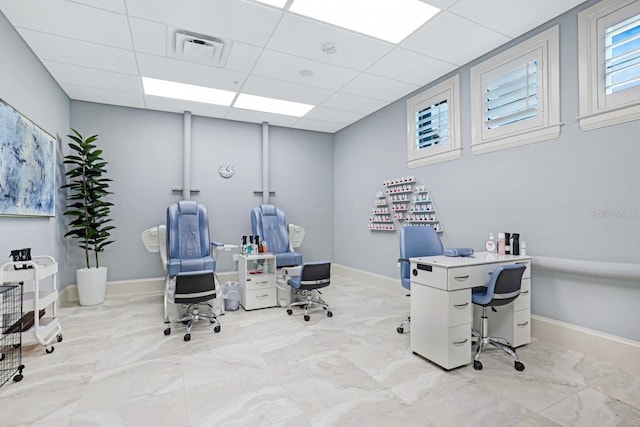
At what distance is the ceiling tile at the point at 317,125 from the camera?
233 inches

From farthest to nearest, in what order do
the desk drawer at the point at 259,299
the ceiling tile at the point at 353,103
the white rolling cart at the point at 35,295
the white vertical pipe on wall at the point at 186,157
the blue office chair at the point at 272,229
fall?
the white vertical pipe on wall at the point at 186,157
the blue office chair at the point at 272,229
the ceiling tile at the point at 353,103
the desk drawer at the point at 259,299
the white rolling cart at the point at 35,295

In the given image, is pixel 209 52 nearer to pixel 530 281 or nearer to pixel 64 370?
pixel 64 370

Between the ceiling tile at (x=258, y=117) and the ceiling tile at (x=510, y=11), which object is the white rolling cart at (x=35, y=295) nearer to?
the ceiling tile at (x=258, y=117)

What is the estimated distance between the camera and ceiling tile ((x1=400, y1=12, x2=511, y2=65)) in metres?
2.97

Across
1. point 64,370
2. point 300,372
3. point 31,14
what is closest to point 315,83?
point 31,14

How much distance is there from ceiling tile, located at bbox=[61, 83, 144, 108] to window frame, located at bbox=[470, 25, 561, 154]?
461cm

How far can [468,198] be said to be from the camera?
380cm

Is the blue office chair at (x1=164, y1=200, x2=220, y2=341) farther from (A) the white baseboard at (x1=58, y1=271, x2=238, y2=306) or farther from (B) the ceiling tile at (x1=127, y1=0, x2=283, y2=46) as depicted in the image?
(B) the ceiling tile at (x1=127, y1=0, x2=283, y2=46)

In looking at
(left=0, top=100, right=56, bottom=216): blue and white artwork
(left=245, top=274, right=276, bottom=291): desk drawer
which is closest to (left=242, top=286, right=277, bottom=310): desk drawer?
(left=245, top=274, right=276, bottom=291): desk drawer

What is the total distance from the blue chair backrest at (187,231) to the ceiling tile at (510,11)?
386 cm

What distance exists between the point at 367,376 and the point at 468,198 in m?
2.47

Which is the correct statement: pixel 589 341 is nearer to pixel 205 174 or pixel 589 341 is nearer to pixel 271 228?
pixel 271 228

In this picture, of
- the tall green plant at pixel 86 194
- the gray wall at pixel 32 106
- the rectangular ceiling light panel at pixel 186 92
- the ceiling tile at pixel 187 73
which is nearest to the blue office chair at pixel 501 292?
the ceiling tile at pixel 187 73

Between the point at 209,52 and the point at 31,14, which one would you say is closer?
the point at 31,14
